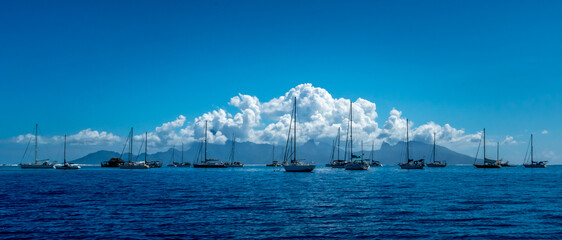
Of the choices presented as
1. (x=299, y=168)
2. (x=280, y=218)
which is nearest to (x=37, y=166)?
(x=299, y=168)

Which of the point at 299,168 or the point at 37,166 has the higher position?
the point at 299,168

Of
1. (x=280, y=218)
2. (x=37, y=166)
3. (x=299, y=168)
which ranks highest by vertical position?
(x=280, y=218)

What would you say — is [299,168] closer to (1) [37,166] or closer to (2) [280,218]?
(2) [280,218]

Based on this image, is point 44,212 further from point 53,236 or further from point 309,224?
point 309,224

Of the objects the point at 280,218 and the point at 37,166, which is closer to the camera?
the point at 280,218

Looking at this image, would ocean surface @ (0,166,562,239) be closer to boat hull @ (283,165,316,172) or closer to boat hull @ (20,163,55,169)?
boat hull @ (283,165,316,172)

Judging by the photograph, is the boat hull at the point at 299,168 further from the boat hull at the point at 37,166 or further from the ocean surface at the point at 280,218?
the boat hull at the point at 37,166

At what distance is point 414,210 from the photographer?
3516 cm

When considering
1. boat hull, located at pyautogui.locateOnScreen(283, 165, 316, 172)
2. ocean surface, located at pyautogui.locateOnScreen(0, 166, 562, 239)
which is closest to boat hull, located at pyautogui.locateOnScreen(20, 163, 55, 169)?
boat hull, located at pyautogui.locateOnScreen(283, 165, 316, 172)

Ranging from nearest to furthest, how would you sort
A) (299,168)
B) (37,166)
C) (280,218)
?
(280,218) → (299,168) → (37,166)

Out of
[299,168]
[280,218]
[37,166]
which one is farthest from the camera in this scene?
[37,166]

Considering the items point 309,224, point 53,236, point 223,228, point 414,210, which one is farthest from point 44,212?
point 414,210

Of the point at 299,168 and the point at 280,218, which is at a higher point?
the point at 280,218

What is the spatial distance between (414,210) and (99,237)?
24.8 m
